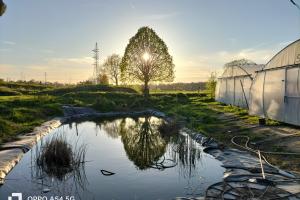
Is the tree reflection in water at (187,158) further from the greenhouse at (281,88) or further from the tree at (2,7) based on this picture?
the tree at (2,7)

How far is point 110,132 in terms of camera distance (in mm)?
21125

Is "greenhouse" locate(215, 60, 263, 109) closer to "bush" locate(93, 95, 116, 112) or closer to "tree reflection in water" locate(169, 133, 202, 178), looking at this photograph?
"bush" locate(93, 95, 116, 112)

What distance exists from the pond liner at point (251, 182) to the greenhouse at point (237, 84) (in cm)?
1656

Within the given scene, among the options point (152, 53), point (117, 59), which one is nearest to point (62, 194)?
point (152, 53)

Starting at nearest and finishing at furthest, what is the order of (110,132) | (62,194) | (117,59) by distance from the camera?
(62,194), (110,132), (117,59)

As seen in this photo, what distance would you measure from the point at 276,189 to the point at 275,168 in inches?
80.5

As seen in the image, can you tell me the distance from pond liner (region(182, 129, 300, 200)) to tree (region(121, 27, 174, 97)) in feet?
105

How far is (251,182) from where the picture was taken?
8734mm

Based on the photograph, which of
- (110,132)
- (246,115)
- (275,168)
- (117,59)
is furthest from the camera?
(117,59)

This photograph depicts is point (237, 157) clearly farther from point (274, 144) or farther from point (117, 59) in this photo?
point (117, 59)

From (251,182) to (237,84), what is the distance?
898 inches

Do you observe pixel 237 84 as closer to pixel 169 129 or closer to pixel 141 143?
pixel 169 129

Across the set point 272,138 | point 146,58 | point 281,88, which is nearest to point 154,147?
point 272,138

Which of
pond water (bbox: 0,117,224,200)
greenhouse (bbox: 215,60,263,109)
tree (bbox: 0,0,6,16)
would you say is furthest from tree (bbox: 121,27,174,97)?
tree (bbox: 0,0,6,16)
